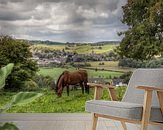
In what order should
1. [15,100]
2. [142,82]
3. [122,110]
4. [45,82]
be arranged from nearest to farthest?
[15,100], [122,110], [142,82], [45,82]

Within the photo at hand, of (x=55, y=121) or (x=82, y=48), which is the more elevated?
(x=82, y=48)

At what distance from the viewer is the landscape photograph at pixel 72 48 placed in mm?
6293

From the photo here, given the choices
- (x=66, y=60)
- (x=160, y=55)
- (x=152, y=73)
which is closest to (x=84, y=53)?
(x=66, y=60)

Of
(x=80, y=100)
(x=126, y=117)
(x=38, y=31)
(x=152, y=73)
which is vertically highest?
(x=38, y=31)

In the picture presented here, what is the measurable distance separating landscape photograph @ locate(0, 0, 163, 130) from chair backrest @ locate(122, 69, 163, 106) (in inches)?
77.7

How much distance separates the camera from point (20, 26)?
266 inches

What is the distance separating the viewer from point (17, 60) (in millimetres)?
6438

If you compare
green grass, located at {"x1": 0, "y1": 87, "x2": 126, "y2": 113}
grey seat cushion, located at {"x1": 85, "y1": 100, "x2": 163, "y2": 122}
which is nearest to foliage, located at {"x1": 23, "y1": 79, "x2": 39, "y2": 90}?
green grass, located at {"x1": 0, "y1": 87, "x2": 126, "y2": 113}

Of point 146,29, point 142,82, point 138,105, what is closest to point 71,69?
point 146,29

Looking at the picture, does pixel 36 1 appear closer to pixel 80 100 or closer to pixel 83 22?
pixel 83 22

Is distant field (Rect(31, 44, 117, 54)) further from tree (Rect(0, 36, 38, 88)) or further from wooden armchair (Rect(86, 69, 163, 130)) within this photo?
wooden armchair (Rect(86, 69, 163, 130))

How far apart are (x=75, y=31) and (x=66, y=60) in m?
0.57

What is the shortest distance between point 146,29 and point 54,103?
77.5 inches

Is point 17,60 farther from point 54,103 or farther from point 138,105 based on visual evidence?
point 138,105
